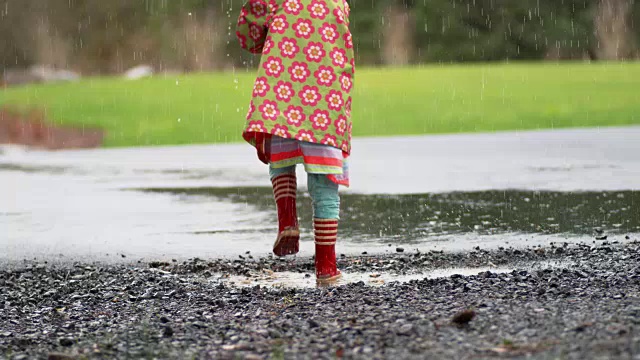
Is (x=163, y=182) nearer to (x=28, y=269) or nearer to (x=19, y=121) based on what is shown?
(x=28, y=269)

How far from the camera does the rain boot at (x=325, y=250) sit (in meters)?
6.05

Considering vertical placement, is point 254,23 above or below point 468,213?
above

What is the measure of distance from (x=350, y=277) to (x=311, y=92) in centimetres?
117

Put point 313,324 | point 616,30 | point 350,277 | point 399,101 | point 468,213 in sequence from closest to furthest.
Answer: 1. point 313,324
2. point 350,277
3. point 468,213
4. point 399,101
5. point 616,30

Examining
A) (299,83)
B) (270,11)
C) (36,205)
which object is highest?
(270,11)

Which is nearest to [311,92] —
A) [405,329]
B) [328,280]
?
[328,280]

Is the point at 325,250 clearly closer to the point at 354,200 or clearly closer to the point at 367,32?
the point at 354,200

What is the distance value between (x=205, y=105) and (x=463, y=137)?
9.17 metres

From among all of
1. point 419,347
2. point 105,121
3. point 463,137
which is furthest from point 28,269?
point 105,121

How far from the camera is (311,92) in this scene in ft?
19.4

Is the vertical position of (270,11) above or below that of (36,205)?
above

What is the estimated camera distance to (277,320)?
15.9 ft

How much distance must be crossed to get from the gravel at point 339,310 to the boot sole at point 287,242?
276 millimetres

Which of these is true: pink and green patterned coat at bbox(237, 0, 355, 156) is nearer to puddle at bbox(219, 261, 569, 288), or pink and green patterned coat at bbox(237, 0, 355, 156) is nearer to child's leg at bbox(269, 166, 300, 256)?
child's leg at bbox(269, 166, 300, 256)
